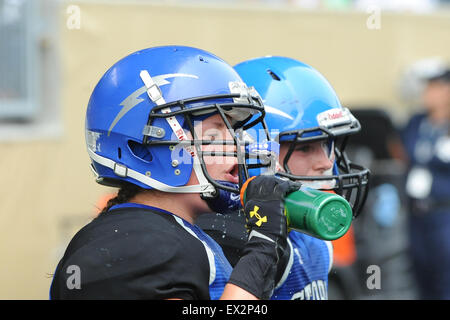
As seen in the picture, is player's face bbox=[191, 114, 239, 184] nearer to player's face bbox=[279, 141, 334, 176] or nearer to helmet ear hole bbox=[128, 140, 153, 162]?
helmet ear hole bbox=[128, 140, 153, 162]

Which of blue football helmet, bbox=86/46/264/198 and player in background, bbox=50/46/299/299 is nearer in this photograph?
player in background, bbox=50/46/299/299

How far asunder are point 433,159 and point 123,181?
4.58 metres

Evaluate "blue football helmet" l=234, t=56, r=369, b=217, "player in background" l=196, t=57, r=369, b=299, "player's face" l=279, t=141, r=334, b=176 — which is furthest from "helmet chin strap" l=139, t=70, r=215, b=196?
"player's face" l=279, t=141, r=334, b=176

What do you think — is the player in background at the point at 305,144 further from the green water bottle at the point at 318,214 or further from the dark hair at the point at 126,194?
the green water bottle at the point at 318,214

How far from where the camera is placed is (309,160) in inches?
111

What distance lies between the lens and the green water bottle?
1.90 m

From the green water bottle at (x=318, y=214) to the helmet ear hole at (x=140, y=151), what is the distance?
18.6 inches

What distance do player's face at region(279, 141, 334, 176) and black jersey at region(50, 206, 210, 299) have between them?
90 centimetres

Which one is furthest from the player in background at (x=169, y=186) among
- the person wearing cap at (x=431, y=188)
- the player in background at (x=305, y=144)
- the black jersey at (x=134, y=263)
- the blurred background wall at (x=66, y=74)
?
the person wearing cap at (x=431, y=188)

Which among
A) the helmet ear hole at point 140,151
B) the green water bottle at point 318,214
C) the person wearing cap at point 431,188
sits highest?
the helmet ear hole at point 140,151

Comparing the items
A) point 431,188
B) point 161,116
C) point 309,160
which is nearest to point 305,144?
point 309,160

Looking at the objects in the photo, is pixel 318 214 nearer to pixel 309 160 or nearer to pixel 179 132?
pixel 179 132

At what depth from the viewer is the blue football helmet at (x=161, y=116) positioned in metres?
2.12
